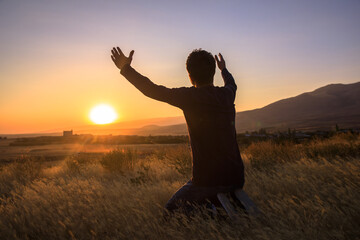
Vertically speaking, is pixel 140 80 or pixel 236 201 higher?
pixel 140 80

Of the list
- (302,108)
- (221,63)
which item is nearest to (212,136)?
(221,63)

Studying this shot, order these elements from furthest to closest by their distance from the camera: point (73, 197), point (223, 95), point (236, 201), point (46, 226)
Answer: point (73, 197)
point (46, 226)
point (236, 201)
point (223, 95)

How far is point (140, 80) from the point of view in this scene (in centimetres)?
208

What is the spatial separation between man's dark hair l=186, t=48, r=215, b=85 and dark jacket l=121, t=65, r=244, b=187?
132mm

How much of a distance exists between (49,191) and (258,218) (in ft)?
12.5

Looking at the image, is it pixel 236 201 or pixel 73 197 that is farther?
pixel 73 197

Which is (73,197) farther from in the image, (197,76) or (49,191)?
(197,76)

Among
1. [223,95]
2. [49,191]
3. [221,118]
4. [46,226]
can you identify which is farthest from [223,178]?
[49,191]

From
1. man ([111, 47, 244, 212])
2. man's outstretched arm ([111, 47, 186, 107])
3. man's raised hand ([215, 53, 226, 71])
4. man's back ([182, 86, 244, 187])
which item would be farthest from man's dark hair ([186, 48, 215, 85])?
man's raised hand ([215, 53, 226, 71])

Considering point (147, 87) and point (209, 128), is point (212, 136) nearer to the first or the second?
point (209, 128)

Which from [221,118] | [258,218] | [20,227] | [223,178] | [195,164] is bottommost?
[20,227]

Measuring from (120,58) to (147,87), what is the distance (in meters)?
0.40

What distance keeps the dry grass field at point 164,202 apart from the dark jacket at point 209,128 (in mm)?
425

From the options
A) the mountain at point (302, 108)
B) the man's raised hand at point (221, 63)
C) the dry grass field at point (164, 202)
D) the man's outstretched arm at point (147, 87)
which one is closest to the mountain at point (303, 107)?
the mountain at point (302, 108)
